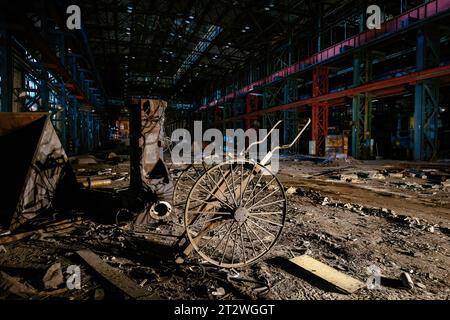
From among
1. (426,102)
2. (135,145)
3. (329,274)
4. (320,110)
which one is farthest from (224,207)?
(320,110)

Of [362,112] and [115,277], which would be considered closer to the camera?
[115,277]

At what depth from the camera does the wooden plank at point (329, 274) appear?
2.52 m

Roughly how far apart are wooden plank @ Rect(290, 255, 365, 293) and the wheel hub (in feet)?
2.78

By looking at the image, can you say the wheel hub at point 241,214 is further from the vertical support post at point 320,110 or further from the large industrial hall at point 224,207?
the vertical support post at point 320,110

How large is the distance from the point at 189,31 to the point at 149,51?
5.53m

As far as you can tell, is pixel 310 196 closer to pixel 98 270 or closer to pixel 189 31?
pixel 98 270

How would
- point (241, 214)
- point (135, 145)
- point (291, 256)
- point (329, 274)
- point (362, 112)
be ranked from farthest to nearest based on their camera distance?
point (362, 112)
point (135, 145)
point (291, 256)
point (241, 214)
point (329, 274)

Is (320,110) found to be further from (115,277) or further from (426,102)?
(115,277)

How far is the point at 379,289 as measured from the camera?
2541 millimetres

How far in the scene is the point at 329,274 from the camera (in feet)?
9.02

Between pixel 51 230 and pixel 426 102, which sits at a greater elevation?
pixel 426 102

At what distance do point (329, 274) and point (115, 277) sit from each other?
2.28 metres

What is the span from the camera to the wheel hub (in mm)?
2910

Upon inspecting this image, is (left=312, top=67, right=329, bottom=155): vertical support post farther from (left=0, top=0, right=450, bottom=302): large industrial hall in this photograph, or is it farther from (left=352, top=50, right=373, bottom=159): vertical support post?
(left=352, top=50, right=373, bottom=159): vertical support post
